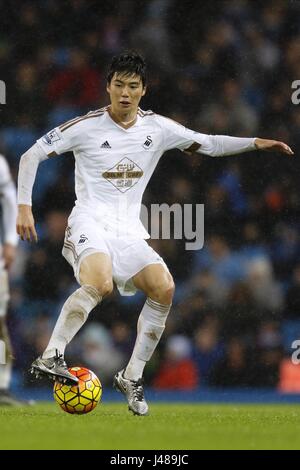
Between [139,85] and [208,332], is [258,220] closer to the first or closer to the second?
[208,332]

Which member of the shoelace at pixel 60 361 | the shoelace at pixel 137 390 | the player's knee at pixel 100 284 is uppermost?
the player's knee at pixel 100 284

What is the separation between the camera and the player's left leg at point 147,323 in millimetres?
6668

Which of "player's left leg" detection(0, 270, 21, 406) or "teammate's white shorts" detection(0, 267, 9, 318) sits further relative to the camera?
"teammate's white shorts" detection(0, 267, 9, 318)

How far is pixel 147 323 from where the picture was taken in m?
6.82

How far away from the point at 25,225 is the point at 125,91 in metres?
1.02

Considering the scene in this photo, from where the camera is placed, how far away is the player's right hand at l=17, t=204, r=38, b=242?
6430mm

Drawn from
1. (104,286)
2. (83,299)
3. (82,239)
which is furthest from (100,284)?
(82,239)

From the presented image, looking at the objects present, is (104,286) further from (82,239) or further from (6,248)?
(6,248)

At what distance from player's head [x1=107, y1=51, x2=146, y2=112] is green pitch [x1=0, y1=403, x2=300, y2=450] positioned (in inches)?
72.7

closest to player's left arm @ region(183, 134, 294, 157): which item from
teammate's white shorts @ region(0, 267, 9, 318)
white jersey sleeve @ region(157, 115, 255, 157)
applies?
white jersey sleeve @ region(157, 115, 255, 157)

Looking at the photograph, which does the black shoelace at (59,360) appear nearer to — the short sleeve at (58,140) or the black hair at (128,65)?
the short sleeve at (58,140)

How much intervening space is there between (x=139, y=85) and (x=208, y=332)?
15.0 ft

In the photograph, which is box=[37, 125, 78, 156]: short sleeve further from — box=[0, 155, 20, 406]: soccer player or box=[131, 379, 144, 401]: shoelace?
box=[131, 379, 144, 401]: shoelace

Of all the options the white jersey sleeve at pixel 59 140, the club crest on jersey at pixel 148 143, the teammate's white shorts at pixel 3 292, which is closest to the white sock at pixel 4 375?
the teammate's white shorts at pixel 3 292
